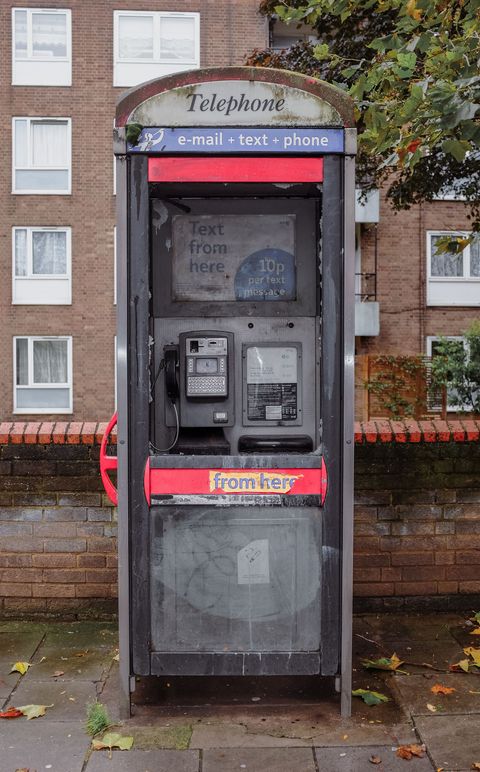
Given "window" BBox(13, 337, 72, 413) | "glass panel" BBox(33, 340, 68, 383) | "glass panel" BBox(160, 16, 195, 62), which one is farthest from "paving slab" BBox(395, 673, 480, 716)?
"glass panel" BBox(160, 16, 195, 62)

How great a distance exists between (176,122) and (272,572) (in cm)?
223

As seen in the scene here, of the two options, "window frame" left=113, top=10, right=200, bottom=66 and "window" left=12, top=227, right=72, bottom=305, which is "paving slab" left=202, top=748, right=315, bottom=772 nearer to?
"window" left=12, top=227, right=72, bottom=305

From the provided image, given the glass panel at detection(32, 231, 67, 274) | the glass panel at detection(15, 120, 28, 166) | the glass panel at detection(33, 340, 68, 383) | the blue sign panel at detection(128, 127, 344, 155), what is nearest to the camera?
the blue sign panel at detection(128, 127, 344, 155)

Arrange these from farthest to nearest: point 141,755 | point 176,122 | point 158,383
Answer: point 158,383, point 176,122, point 141,755

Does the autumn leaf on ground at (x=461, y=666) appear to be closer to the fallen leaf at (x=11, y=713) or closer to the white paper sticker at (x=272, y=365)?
the white paper sticker at (x=272, y=365)

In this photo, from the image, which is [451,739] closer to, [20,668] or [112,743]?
[112,743]

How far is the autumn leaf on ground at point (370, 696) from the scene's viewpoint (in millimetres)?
3691

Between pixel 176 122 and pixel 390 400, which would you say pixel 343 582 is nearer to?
pixel 176 122

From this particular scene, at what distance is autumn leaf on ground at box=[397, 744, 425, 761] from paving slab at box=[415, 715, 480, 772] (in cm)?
4

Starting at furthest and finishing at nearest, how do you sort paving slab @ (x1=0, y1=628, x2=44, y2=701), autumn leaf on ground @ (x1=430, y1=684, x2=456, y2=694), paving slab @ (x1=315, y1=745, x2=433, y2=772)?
paving slab @ (x1=0, y1=628, x2=44, y2=701) → autumn leaf on ground @ (x1=430, y1=684, x2=456, y2=694) → paving slab @ (x1=315, y1=745, x2=433, y2=772)

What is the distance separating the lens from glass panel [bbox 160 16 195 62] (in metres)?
19.0

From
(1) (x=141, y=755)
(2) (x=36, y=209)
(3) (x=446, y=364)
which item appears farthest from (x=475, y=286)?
(1) (x=141, y=755)

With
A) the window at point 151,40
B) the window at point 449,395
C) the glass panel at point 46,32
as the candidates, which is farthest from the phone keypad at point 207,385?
the glass panel at point 46,32

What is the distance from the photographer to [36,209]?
1914 centimetres
